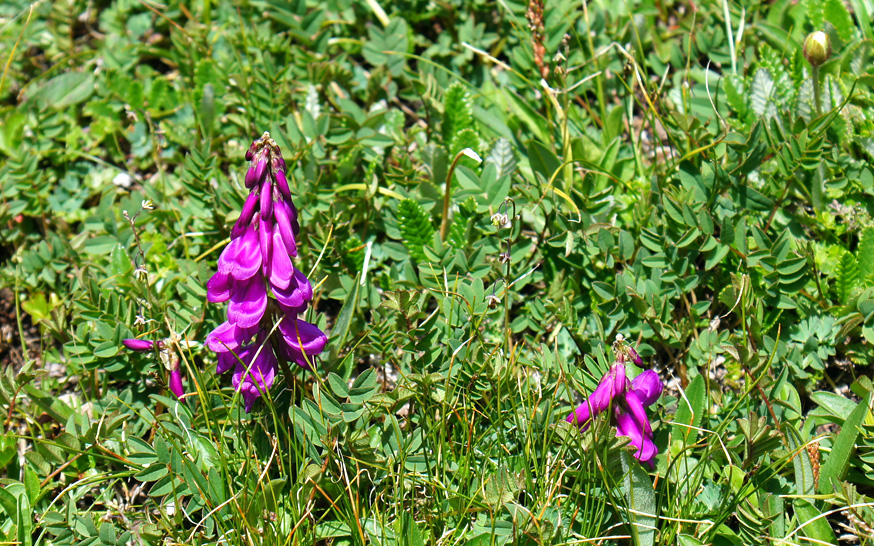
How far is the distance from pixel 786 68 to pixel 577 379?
6.87 feet

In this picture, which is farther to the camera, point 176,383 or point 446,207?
point 446,207

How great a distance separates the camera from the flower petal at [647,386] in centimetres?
238

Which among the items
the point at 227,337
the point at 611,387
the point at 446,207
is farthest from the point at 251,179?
the point at 611,387

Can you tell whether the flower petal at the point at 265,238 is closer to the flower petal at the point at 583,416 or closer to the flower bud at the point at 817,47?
the flower petal at the point at 583,416

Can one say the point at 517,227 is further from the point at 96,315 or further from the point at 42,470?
the point at 42,470

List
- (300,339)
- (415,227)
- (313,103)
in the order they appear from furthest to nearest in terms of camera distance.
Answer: (313,103)
(415,227)
(300,339)

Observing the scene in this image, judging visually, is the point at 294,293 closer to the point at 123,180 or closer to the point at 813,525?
the point at 813,525

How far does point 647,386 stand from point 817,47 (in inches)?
61.6

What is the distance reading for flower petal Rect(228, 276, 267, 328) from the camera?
2.28 m

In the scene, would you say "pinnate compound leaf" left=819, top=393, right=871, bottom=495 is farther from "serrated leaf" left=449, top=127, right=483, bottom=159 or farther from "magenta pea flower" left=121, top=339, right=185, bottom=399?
"magenta pea flower" left=121, top=339, right=185, bottom=399

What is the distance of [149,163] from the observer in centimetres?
385

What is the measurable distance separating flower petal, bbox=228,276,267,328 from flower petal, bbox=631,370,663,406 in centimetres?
121

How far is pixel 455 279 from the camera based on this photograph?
9.68 feet

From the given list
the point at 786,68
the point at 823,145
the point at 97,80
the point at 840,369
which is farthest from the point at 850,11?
the point at 97,80
